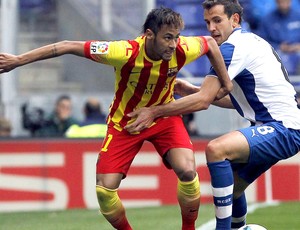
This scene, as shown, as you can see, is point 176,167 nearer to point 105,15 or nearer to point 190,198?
point 190,198

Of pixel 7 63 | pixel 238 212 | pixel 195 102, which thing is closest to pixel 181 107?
pixel 195 102

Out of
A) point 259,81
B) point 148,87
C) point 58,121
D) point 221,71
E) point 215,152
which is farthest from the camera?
point 58,121

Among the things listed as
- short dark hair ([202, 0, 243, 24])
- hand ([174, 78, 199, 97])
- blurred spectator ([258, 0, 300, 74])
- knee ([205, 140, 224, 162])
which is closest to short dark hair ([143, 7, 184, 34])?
short dark hair ([202, 0, 243, 24])

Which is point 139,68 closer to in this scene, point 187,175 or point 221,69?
point 221,69

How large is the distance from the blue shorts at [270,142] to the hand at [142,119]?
0.85 m

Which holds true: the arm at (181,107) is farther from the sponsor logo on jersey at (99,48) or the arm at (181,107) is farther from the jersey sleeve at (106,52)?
the sponsor logo on jersey at (99,48)

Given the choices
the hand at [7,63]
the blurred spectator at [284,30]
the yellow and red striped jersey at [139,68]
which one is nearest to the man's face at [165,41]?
the yellow and red striped jersey at [139,68]

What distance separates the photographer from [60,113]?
47.5 feet

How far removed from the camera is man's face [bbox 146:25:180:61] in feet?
26.7

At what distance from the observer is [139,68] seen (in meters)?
8.37

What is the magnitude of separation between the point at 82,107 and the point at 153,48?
268 inches

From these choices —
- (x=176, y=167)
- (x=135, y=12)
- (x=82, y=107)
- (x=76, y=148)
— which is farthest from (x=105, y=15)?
(x=176, y=167)

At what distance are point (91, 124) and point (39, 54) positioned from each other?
6576mm

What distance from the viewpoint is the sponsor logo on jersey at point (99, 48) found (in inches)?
320
